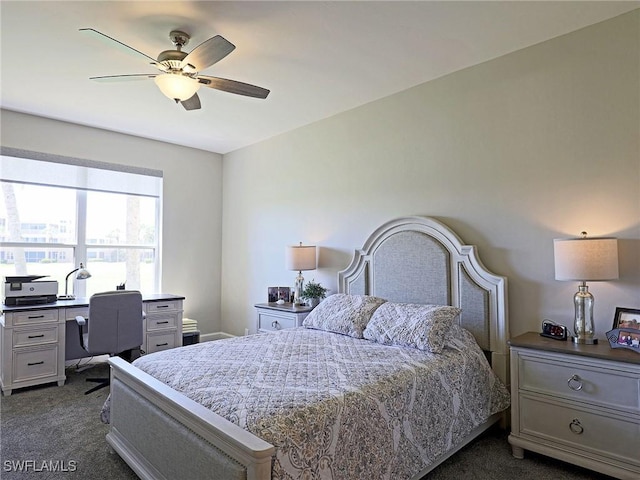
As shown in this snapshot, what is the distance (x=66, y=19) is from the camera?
2.37 m

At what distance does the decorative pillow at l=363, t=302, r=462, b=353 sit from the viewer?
2.48 m

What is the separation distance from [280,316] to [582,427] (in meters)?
2.48

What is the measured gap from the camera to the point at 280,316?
3.77 metres

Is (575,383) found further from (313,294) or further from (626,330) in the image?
(313,294)

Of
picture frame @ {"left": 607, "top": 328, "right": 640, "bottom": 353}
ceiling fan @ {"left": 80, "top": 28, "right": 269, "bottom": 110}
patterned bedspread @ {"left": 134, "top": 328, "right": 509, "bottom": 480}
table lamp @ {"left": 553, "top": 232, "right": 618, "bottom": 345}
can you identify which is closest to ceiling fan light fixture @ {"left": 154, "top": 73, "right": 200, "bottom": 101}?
ceiling fan @ {"left": 80, "top": 28, "right": 269, "bottom": 110}

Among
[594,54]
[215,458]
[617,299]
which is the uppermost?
[594,54]

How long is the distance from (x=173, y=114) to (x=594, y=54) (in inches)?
143

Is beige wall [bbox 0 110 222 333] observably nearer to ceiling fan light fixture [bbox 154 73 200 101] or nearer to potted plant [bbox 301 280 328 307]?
potted plant [bbox 301 280 328 307]

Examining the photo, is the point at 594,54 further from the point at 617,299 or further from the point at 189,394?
the point at 189,394

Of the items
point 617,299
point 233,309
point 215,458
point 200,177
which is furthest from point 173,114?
point 617,299

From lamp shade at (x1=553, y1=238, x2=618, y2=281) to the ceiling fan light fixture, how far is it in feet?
8.21

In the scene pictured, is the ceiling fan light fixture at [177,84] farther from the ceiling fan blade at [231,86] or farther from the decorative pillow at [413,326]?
the decorative pillow at [413,326]

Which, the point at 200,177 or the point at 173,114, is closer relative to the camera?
A: the point at 173,114

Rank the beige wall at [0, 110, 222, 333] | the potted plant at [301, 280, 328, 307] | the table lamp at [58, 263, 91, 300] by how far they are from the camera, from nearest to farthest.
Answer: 1. the potted plant at [301, 280, 328, 307]
2. the table lamp at [58, 263, 91, 300]
3. the beige wall at [0, 110, 222, 333]
